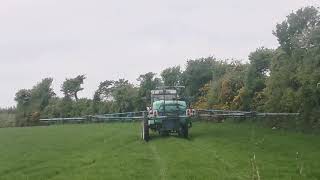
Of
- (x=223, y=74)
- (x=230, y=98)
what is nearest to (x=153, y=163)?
(x=230, y=98)

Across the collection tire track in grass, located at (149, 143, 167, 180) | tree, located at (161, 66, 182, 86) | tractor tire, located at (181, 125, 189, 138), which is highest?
tree, located at (161, 66, 182, 86)

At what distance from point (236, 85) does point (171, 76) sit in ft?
85.9

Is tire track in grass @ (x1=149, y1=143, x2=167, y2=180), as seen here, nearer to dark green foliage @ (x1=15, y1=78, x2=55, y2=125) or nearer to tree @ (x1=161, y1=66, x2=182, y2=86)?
tree @ (x1=161, y1=66, x2=182, y2=86)

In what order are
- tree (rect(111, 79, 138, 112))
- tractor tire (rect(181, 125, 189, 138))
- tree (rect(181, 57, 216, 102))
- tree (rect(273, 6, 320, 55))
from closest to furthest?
tractor tire (rect(181, 125, 189, 138)) < tree (rect(273, 6, 320, 55)) < tree (rect(181, 57, 216, 102)) < tree (rect(111, 79, 138, 112))

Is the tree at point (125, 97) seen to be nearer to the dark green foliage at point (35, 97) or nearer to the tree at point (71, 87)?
the tree at point (71, 87)

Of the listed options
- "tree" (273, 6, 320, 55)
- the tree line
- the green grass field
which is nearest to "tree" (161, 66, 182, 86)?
the tree line

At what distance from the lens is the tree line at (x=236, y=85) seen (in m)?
41.1

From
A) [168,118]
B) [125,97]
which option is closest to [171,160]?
[168,118]

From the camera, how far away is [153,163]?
2406cm

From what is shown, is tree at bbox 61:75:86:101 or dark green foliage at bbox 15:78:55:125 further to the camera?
tree at bbox 61:75:86:101

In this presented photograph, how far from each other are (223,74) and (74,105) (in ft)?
125

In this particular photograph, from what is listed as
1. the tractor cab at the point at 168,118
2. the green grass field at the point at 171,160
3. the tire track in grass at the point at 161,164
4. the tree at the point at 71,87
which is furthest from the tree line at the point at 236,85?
the tire track in grass at the point at 161,164

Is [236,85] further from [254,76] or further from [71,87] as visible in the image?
[71,87]

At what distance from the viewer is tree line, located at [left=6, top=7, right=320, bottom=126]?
41125 millimetres
